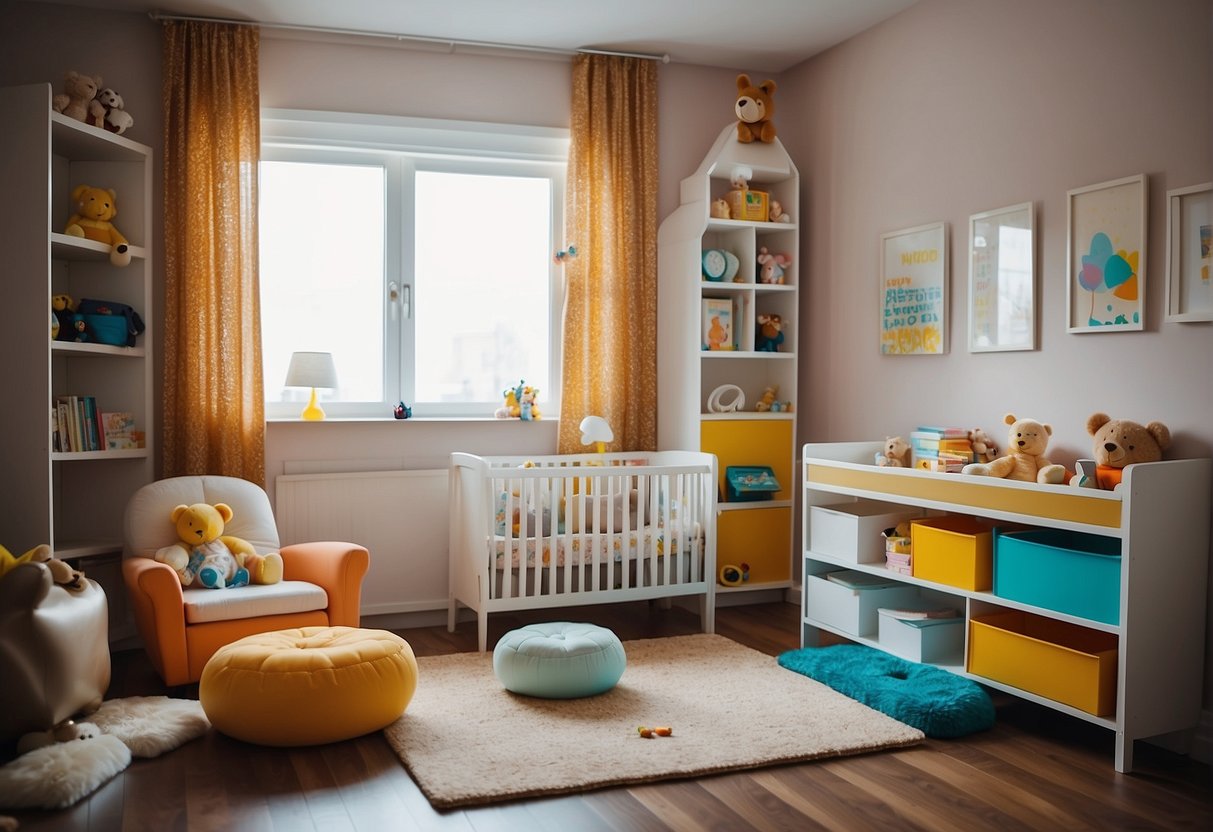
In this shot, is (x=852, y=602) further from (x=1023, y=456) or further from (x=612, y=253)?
(x=612, y=253)

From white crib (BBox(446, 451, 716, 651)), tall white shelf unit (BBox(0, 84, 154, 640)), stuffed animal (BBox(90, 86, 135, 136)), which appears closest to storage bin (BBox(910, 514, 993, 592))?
white crib (BBox(446, 451, 716, 651))

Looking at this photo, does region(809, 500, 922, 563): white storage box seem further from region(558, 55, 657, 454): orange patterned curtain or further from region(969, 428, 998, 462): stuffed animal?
region(558, 55, 657, 454): orange patterned curtain

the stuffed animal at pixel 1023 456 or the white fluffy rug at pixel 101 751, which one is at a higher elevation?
the stuffed animal at pixel 1023 456

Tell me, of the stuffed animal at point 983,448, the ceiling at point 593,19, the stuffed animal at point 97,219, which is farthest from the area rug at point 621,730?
the ceiling at point 593,19

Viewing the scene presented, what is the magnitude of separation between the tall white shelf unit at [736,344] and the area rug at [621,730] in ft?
3.50

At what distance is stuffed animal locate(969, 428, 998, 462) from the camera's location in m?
3.47

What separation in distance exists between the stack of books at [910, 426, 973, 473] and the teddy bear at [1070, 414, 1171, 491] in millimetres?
513

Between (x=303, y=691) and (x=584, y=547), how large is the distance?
4.68 ft

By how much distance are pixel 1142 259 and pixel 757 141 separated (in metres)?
1.95

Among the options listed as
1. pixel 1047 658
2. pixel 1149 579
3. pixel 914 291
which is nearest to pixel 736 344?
pixel 914 291

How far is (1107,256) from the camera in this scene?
9.85 feet

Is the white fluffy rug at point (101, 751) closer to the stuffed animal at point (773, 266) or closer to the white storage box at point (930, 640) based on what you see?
the white storage box at point (930, 640)

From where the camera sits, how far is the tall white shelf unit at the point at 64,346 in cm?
324

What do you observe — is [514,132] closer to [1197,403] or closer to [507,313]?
[507,313]
